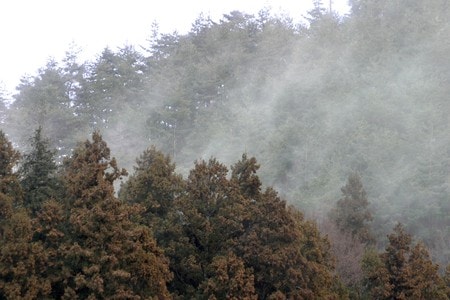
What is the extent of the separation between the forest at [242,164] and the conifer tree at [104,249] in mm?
46

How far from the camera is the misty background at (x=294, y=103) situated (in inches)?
1246

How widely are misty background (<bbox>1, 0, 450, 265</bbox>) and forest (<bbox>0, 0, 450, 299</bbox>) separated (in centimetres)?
12

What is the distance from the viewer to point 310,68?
43938 millimetres

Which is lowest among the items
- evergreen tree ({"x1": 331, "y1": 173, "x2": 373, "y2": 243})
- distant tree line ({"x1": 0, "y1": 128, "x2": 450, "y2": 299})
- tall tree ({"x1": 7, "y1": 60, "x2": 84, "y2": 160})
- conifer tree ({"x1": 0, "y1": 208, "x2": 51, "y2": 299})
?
conifer tree ({"x1": 0, "y1": 208, "x2": 51, "y2": 299})

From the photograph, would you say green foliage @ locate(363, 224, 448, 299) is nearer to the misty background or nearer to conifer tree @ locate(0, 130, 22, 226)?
the misty background

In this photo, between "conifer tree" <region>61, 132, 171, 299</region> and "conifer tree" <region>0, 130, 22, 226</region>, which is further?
"conifer tree" <region>0, 130, 22, 226</region>

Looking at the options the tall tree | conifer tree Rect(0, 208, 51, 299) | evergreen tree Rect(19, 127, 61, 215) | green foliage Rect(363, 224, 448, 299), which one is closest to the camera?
conifer tree Rect(0, 208, 51, 299)

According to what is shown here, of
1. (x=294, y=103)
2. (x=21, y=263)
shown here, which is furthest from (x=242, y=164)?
(x=294, y=103)

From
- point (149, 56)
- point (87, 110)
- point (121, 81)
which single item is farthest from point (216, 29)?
point (87, 110)

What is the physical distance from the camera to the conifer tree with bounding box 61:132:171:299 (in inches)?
564

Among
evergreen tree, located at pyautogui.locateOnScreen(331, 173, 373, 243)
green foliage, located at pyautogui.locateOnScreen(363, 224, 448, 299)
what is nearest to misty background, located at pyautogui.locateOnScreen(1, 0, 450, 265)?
evergreen tree, located at pyautogui.locateOnScreen(331, 173, 373, 243)

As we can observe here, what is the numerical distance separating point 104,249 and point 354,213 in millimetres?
14115

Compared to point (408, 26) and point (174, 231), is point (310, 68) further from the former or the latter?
point (174, 231)

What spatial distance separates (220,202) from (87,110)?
90.0ft
